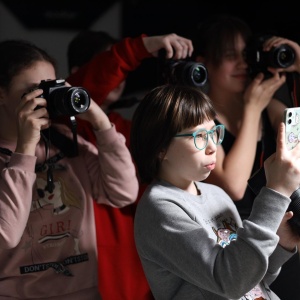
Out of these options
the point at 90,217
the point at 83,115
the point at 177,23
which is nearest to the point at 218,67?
the point at 83,115

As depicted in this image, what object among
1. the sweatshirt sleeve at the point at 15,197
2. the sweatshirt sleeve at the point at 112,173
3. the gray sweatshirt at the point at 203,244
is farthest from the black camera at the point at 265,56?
the sweatshirt sleeve at the point at 15,197

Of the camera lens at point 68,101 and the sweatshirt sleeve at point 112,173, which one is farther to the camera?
the sweatshirt sleeve at point 112,173

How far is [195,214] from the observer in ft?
3.73

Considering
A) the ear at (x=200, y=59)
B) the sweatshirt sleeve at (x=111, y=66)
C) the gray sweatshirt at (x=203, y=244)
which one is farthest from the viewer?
the ear at (x=200, y=59)

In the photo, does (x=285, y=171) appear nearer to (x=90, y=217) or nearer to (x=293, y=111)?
(x=293, y=111)

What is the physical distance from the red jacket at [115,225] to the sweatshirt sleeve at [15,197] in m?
0.24

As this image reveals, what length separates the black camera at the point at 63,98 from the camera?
130cm

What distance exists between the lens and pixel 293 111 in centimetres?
112

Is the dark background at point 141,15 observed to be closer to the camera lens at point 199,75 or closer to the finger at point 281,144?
the camera lens at point 199,75

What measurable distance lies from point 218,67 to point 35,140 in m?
0.60

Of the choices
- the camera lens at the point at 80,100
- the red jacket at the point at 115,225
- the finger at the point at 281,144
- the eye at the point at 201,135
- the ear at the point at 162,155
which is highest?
the finger at the point at 281,144

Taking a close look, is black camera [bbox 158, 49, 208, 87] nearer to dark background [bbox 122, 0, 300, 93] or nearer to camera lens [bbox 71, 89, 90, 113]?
camera lens [bbox 71, 89, 90, 113]

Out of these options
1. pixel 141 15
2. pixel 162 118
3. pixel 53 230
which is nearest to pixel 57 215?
pixel 53 230

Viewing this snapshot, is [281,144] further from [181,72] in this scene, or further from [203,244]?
[181,72]
